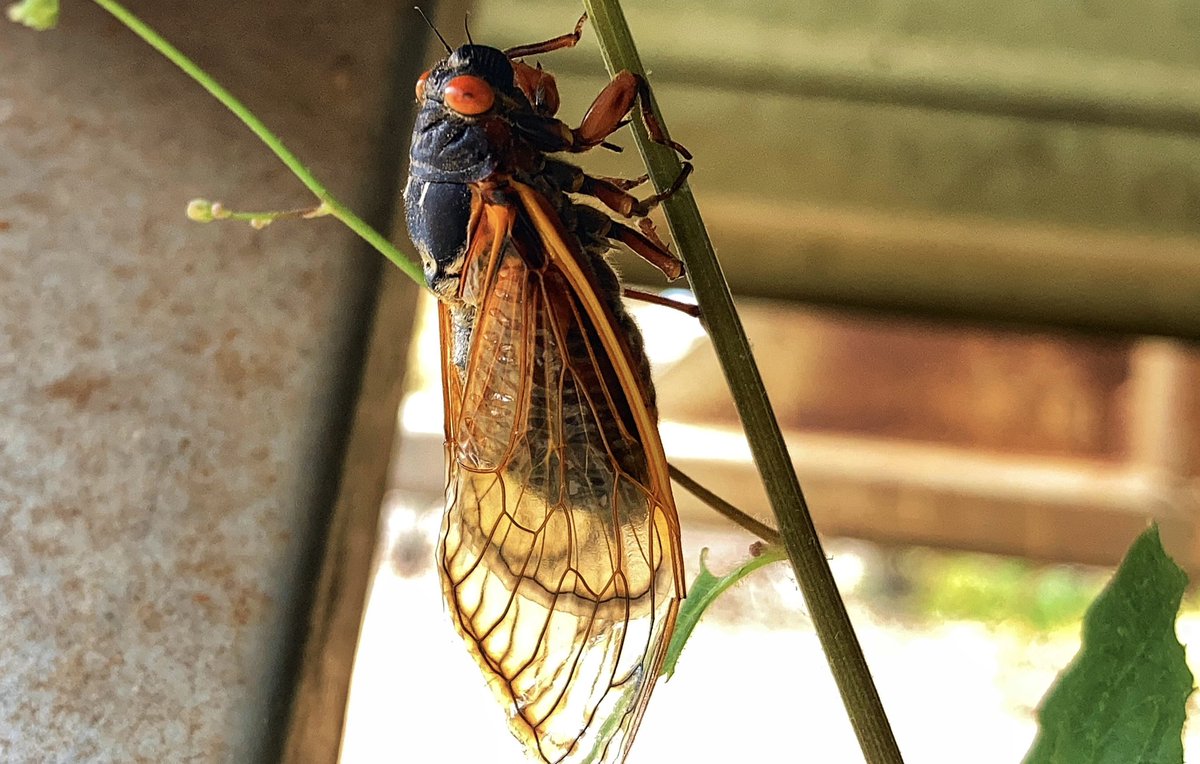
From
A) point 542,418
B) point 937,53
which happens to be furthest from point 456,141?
point 937,53

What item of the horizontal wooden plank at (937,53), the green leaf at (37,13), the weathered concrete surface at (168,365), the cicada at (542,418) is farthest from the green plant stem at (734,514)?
the horizontal wooden plank at (937,53)

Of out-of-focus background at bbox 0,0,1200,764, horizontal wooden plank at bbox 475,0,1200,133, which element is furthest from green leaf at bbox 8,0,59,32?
horizontal wooden plank at bbox 475,0,1200,133

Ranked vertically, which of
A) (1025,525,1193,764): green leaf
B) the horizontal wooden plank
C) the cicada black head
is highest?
the horizontal wooden plank

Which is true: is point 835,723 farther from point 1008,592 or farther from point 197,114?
point 197,114

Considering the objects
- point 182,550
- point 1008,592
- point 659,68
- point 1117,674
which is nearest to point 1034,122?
point 659,68

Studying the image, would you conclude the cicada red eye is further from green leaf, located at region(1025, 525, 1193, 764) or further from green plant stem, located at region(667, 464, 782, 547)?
green leaf, located at region(1025, 525, 1193, 764)

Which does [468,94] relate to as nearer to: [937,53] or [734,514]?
[734,514]
